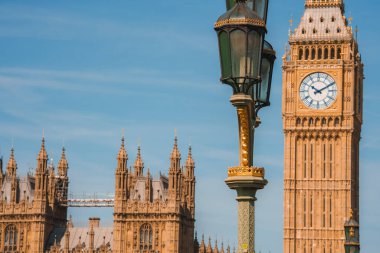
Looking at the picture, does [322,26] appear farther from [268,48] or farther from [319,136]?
[268,48]

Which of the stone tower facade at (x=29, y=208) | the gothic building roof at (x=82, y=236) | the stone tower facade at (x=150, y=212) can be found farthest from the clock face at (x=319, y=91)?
the stone tower facade at (x=29, y=208)

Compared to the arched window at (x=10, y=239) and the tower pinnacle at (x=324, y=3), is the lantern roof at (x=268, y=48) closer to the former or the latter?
the arched window at (x=10, y=239)

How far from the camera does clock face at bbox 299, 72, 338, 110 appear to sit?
108250 mm

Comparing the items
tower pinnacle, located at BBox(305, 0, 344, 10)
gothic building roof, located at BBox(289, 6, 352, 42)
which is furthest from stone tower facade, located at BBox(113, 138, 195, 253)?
tower pinnacle, located at BBox(305, 0, 344, 10)

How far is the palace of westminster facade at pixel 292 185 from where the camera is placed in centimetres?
9919

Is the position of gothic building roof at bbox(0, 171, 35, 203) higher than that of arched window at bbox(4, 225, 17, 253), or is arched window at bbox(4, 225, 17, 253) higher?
gothic building roof at bbox(0, 171, 35, 203)

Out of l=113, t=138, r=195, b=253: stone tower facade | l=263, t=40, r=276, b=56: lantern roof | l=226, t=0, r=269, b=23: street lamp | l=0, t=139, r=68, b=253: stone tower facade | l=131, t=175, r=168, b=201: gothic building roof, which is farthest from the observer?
l=0, t=139, r=68, b=253: stone tower facade

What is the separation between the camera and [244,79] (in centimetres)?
1561

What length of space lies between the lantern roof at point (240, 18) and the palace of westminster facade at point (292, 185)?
8238 centimetres

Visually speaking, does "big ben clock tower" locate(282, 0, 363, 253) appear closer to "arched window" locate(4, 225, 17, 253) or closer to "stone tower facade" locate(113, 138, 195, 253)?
"stone tower facade" locate(113, 138, 195, 253)

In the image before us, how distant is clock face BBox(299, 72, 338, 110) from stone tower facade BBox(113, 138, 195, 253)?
637 inches

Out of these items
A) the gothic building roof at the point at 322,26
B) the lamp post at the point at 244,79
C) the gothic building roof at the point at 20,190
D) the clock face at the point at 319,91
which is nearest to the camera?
the lamp post at the point at 244,79

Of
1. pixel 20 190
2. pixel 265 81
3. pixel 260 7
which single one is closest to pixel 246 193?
pixel 265 81

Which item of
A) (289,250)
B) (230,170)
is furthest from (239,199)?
(289,250)
